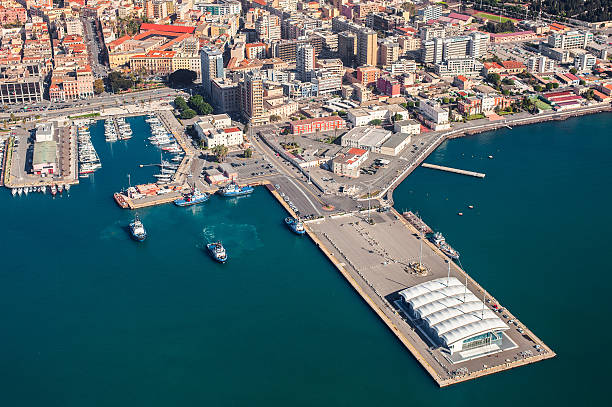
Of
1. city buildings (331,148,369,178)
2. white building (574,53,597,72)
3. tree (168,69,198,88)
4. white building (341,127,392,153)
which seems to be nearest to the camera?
city buildings (331,148,369,178)

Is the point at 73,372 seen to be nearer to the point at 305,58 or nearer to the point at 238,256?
the point at 238,256

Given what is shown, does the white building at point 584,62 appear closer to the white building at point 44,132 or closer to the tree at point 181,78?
the tree at point 181,78

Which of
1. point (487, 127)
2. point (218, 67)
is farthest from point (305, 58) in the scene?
point (487, 127)

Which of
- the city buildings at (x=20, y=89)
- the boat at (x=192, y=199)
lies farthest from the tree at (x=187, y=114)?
the boat at (x=192, y=199)

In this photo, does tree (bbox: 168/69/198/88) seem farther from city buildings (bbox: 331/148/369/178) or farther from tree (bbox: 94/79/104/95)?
city buildings (bbox: 331/148/369/178)

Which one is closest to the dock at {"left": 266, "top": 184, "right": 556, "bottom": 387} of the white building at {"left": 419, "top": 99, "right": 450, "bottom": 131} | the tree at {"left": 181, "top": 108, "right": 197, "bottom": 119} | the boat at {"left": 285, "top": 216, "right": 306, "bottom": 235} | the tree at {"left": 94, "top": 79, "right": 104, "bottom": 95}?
the boat at {"left": 285, "top": 216, "right": 306, "bottom": 235}

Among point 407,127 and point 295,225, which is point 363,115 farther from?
point 295,225
